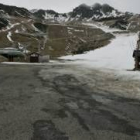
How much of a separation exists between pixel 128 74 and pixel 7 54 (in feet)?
108

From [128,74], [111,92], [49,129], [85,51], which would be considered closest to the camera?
[49,129]

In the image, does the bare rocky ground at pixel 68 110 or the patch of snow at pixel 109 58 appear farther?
the patch of snow at pixel 109 58

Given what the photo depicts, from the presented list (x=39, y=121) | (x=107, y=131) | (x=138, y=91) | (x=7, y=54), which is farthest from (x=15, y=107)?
(x=7, y=54)

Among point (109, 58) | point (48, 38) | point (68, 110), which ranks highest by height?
point (68, 110)

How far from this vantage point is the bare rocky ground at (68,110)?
9.98 m

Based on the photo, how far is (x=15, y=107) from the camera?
1284 cm

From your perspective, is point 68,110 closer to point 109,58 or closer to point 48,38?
point 109,58

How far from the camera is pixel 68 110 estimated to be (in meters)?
12.8

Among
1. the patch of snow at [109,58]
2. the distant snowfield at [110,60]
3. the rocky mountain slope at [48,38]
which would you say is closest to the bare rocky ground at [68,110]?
the distant snowfield at [110,60]

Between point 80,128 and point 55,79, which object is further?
point 55,79

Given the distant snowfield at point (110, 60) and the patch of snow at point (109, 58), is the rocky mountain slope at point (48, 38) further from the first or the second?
the distant snowfield at point (110, 60)

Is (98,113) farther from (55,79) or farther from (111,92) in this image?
(55,79)

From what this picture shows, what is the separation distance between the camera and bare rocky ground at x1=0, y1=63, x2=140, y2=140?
393 inches

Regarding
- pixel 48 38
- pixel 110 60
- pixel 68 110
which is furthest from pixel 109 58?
pixel 48 38
